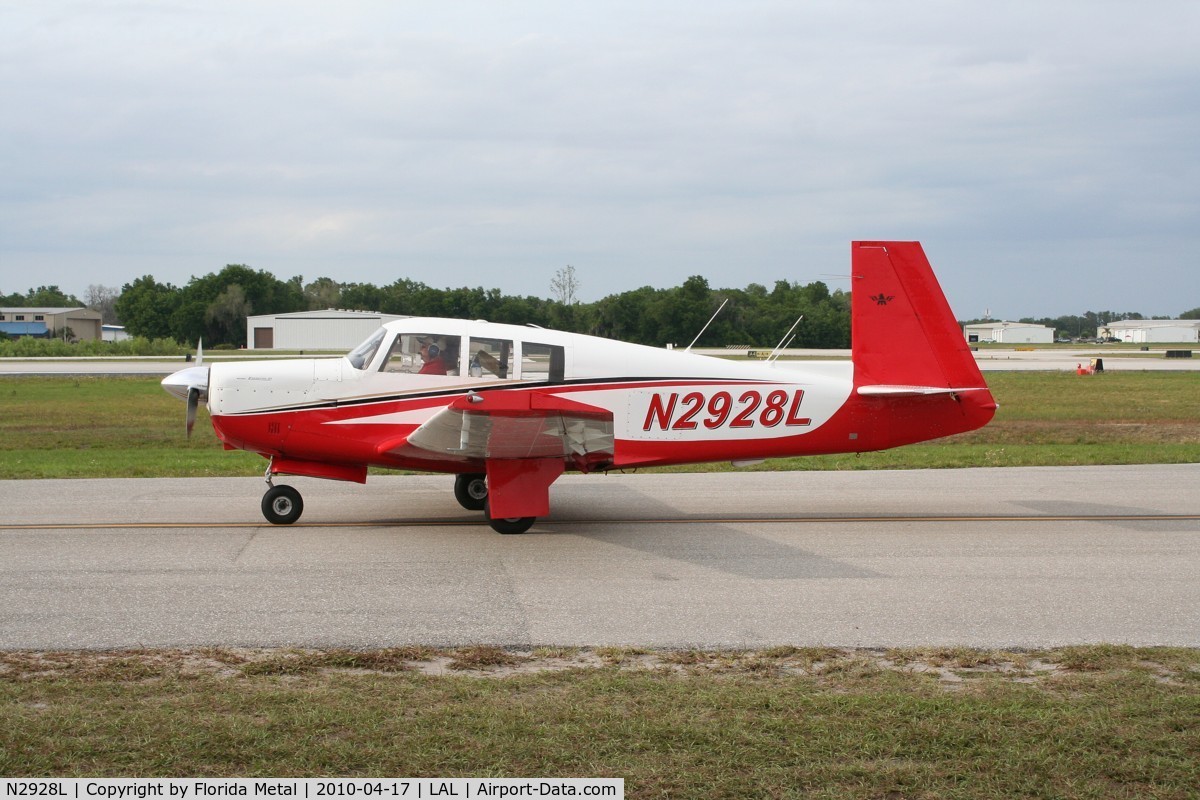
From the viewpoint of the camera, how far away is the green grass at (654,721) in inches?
170

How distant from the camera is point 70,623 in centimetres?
684

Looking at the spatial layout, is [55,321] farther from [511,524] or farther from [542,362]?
[511,524]

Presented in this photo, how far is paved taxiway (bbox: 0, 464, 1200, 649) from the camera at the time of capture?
6.84m

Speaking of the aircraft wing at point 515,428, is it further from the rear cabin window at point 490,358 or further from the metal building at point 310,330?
the metal building at point 310,330

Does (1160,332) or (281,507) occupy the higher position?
(1160,332)

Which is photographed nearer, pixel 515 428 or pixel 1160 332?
pixel 515 428

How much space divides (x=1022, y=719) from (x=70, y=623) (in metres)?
5.70

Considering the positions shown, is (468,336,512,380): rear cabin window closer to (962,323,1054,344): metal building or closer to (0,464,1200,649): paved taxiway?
(0,464,1200,649): paved taxiway

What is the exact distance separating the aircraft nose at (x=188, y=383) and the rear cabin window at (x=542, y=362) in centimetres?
317

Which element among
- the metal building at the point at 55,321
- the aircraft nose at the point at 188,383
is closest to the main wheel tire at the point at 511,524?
the aircraft nose at the point at 188,383

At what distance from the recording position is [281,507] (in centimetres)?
1060

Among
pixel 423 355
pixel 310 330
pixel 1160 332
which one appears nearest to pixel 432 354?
pixel 423 355
